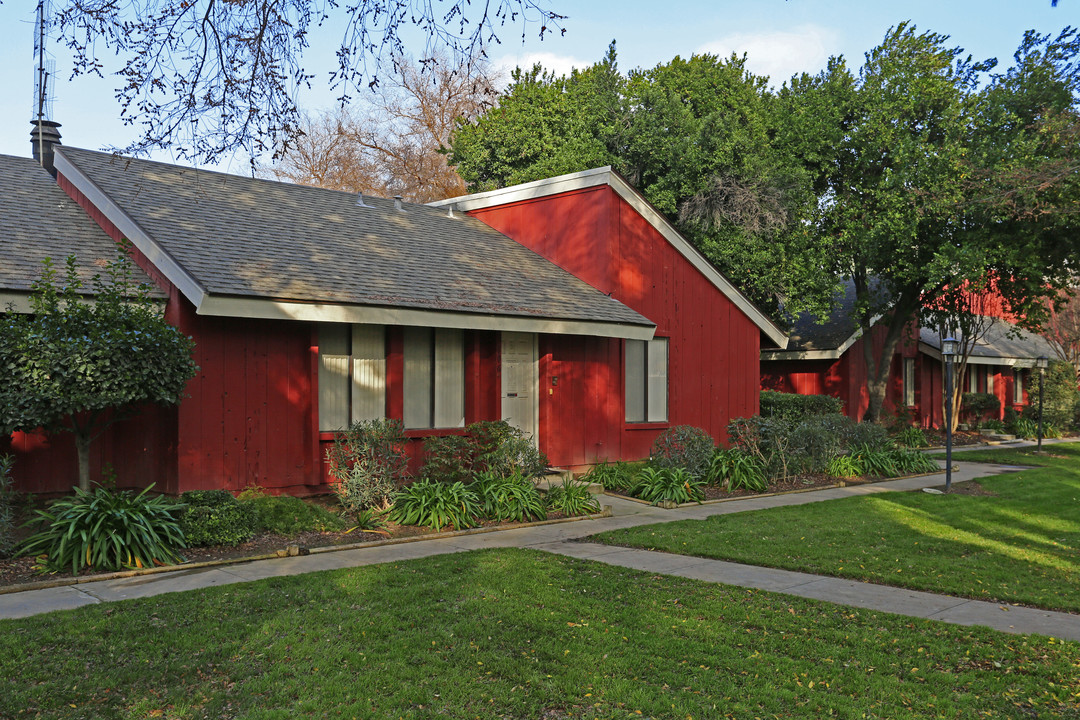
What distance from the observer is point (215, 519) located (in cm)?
893

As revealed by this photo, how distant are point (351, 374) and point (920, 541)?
7697mm

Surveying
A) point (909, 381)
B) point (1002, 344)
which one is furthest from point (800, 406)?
point (1002, 344)

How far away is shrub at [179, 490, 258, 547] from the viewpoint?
8.80 metres

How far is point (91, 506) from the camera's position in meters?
8.16

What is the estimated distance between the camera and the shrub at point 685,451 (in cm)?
1402

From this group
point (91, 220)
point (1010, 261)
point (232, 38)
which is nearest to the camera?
point (232, 38)

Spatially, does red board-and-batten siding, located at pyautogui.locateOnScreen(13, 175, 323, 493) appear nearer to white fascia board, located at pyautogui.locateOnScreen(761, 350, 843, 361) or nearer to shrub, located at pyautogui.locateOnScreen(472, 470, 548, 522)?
shrub, located at pyautogui.locateOnScreen(472, 470, 548, 522)

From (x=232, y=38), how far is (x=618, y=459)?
1112 cm

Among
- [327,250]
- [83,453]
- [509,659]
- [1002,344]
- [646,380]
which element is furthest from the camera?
[1002,344]

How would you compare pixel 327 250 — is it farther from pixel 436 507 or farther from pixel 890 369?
pixel 890 369

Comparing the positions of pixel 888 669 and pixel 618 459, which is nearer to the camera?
pixel 888 669

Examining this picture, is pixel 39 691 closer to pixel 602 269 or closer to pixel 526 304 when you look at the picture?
pixel 526 304

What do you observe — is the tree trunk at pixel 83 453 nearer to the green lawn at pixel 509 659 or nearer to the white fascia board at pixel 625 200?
the green lawn at pixel 509 659

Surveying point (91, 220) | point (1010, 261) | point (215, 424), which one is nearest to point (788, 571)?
point (215, 424)
